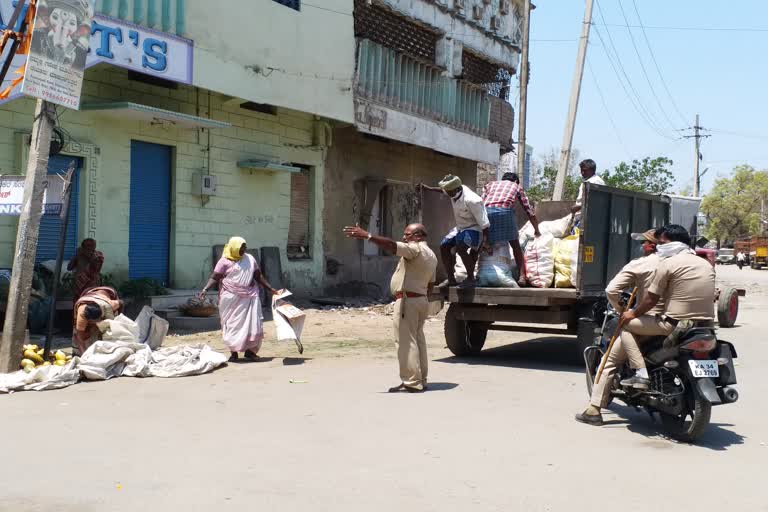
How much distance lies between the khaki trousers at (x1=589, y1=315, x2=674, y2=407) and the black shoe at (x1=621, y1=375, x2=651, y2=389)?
0.09m

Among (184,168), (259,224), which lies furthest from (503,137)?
(184,168)

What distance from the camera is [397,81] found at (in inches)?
758

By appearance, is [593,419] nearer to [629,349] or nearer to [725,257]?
[629,349]

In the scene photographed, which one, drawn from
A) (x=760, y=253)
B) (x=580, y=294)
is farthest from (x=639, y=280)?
(x=760, y=253)

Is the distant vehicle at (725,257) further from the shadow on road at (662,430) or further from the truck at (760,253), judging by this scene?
the shadow on road at (662,430)

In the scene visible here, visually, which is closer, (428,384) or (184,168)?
(428,384)

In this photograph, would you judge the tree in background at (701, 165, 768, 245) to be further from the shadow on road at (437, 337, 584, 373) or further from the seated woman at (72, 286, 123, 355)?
the seated woman at (72, 286, 123, 355)

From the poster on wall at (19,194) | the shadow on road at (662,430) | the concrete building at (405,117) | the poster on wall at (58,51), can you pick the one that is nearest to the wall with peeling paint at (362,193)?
the concrete building at (405,117)

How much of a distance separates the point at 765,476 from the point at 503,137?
787 inches

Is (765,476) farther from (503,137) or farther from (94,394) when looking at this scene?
(503,137)

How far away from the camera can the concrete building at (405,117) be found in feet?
61.3

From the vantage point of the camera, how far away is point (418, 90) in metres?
20.1

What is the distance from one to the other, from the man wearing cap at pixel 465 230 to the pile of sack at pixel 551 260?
589 millimetres

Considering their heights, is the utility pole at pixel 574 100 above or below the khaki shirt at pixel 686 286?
above
